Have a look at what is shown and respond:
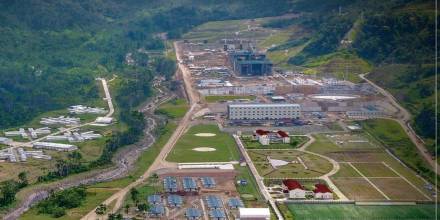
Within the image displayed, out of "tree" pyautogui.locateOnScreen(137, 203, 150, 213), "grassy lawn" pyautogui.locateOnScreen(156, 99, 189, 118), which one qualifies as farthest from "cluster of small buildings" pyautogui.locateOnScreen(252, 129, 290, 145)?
"tree" pyautogui.locateOnScreen(137, 203, 150, 213)

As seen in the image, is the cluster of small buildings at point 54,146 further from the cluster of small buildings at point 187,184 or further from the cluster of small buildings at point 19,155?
the cluster of small buildings at point 187,184

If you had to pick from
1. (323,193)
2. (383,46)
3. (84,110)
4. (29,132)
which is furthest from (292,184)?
(383,46)

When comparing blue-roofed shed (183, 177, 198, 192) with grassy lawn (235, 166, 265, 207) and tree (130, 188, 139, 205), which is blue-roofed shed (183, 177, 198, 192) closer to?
grassy lawn (235, 166, 265, 207)

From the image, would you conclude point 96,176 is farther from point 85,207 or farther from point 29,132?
point 29,132

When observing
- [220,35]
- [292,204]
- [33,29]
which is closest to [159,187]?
[292,204]

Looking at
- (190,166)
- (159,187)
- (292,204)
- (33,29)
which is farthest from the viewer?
(33,29)

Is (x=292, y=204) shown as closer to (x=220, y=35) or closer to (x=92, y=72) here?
(x=92, y=72)
